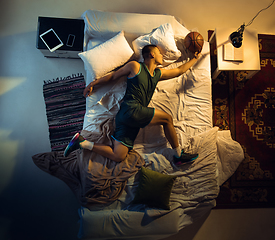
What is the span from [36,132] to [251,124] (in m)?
3.01

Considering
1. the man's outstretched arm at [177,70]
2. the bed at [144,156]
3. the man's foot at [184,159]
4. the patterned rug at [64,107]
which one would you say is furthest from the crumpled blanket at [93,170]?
the man's outstretched arm at [177,70]

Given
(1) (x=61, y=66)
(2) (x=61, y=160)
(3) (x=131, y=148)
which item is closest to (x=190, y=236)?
(3) (x=131, y=148)

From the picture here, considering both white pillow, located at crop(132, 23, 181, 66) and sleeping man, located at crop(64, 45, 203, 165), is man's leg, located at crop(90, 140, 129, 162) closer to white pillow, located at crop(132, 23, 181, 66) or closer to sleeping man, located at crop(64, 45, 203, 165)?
sleeping man, located at crop(64, 45, 203, 165)

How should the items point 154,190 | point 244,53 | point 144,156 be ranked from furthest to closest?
point 244,53 < point 144,156 < point 154,190

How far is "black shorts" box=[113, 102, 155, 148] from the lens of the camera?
186cm

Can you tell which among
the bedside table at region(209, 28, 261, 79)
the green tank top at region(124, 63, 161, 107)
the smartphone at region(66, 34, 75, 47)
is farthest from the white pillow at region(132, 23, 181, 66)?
the smartphone at region(66, 34, 75, 47)

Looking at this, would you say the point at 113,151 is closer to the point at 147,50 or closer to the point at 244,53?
the point at 147,50

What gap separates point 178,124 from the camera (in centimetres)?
207

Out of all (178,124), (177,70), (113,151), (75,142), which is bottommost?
(113,151)

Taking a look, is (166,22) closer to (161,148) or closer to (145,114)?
(145,114)

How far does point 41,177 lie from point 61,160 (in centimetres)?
69

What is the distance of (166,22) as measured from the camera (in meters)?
2.16

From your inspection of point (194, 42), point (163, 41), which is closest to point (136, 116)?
point (163, 41)

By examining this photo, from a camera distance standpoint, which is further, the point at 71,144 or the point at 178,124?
the point at 178,124
